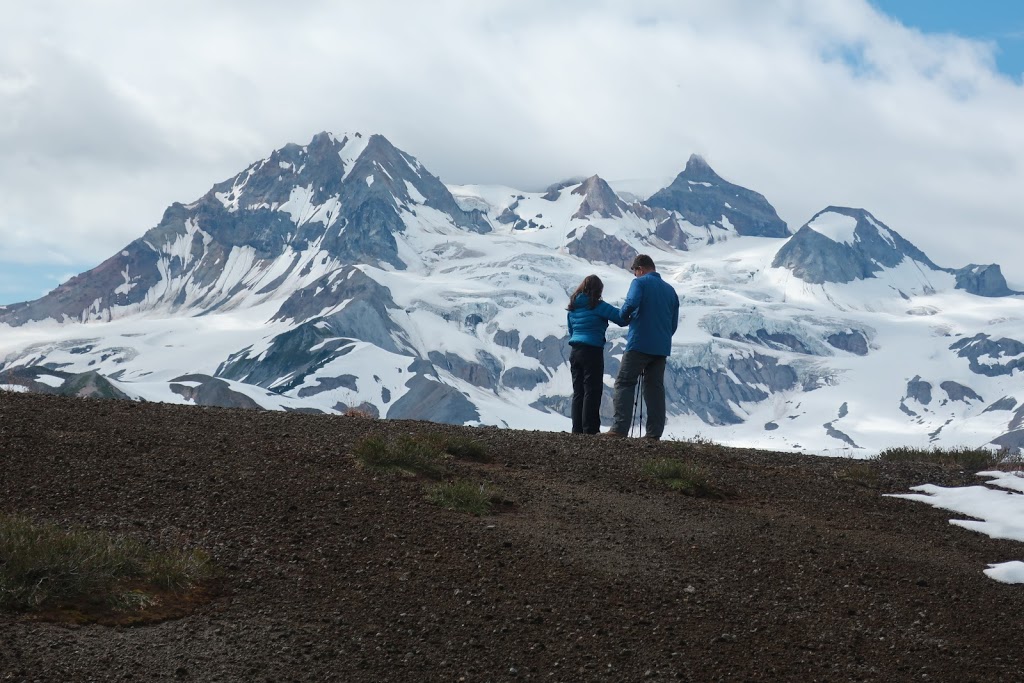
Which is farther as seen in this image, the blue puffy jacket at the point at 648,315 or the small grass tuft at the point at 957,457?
the blue puffy jacket at the point at 648,315

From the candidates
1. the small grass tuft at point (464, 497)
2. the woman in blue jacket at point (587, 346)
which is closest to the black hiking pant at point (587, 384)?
the woman in blue jacket at point (587, 346)

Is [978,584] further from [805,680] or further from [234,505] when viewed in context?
[234,505]

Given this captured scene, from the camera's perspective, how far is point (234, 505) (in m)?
10.2

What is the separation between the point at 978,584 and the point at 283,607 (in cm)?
548

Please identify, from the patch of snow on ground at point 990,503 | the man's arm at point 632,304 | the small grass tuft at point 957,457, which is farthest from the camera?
the man's arm at point 632,304

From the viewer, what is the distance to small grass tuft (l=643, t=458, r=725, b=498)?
1204 cm

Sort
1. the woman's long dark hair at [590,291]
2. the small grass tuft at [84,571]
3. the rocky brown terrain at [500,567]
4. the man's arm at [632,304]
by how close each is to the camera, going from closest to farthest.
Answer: the rocky brown terrain at [500,567] < the small grass tuft at [84,571] < the man's arm at [632,304] < the woman's long dark hair at [590,291]

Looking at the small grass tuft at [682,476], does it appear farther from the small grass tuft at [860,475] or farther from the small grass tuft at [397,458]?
the small grass tuft at [397,458]

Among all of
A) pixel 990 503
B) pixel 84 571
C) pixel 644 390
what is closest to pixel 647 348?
pixel 644 390

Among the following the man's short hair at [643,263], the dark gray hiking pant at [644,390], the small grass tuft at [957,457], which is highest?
the man's short hair at [643,263]

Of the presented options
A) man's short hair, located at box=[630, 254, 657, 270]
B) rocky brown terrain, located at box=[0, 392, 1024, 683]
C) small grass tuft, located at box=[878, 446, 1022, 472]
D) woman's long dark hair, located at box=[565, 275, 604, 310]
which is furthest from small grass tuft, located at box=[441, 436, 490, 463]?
small grass tuft, located at box=[878, 446, 1022, 472]

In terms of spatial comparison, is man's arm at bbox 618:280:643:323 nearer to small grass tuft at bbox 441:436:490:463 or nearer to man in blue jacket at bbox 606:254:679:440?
man in blue jacket at bbox 606:254:679:440

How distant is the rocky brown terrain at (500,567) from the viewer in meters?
7.83

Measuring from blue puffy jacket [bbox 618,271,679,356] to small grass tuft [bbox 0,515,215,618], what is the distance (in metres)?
7.88
